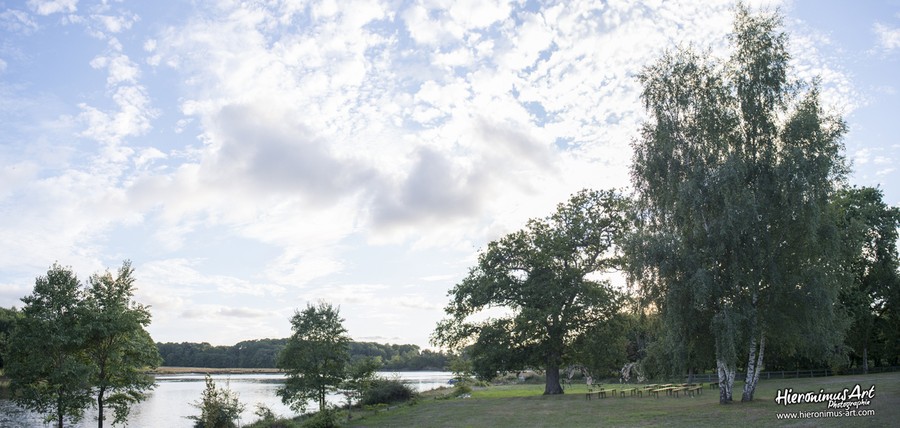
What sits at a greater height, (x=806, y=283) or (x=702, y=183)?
(x=702, y=183)

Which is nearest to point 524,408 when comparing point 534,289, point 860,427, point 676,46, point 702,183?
point 534,289

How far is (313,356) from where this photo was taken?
107ft

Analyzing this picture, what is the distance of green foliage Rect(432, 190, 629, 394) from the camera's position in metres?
39.1

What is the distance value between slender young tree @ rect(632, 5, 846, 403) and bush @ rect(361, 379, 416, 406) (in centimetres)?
2127

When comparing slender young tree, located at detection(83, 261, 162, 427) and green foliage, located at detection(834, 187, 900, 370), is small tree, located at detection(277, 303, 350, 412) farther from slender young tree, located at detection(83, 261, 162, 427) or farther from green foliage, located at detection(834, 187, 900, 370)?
green foliage, located at detection(834, 187, 900, 370)

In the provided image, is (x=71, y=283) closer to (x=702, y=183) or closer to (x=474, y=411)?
(x=474, y=411)

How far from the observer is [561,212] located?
42.5m

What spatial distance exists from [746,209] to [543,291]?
1742 cm

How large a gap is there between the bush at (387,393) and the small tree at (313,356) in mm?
5888

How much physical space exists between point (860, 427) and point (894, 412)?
3727 mm

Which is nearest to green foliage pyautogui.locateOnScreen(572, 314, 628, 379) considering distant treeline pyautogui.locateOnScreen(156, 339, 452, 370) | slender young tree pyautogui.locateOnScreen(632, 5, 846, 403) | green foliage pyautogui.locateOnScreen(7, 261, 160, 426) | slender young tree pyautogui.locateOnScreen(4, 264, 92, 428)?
slender young tree pyautogui.locateOnScreen(632, 5, 846, 403)

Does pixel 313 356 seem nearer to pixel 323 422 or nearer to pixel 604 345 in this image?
pixel 323 422

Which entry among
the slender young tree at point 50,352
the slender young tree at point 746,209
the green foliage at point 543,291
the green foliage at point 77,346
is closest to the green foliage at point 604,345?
the green foliage at point 543,291

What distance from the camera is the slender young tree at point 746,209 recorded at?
2370 cm
